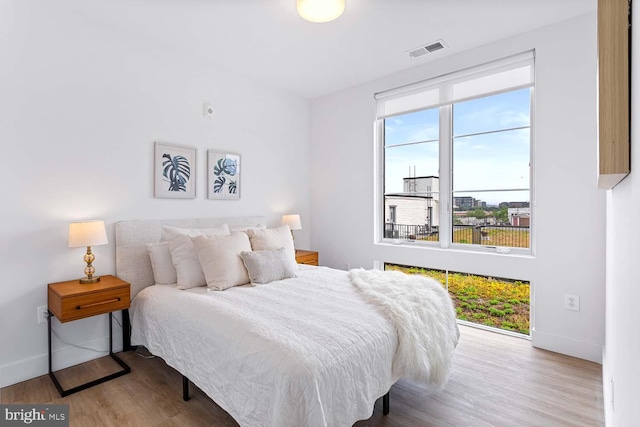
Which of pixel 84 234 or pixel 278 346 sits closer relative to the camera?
pixel 278 346

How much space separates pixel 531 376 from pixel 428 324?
1.10 metres

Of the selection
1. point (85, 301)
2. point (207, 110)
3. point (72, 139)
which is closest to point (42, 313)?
point (85, 301)

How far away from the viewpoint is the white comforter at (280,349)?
1434mm

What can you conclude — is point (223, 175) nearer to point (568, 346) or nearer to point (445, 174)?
point (445, 174)

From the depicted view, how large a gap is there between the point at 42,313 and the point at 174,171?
158 centimetres

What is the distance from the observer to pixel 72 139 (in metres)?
2.65

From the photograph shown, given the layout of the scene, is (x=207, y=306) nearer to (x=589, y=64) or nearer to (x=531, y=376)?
(x=531, y=376)

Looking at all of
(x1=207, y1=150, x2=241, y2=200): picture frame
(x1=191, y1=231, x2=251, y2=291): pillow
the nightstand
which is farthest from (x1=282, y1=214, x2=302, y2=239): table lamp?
the nightstand

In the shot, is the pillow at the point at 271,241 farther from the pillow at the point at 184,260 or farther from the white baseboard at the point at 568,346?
the white baseboard at the point at 568,346

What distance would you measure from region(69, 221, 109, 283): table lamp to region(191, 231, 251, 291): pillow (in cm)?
68

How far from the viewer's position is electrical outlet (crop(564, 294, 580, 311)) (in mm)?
2732

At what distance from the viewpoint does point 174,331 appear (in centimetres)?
219

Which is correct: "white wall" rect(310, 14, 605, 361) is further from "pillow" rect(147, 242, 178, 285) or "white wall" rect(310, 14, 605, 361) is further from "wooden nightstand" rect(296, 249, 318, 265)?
"pillow" rect(147, 242, 178, 285)

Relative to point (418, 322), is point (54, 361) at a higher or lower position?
lower
